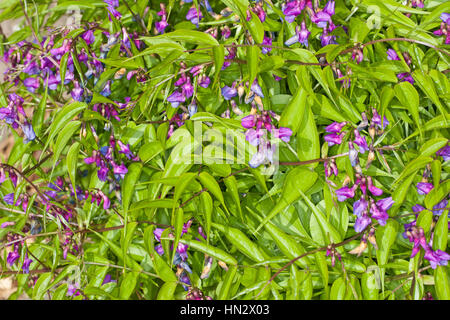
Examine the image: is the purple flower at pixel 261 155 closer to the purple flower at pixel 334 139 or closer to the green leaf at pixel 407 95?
the purple flower at pixel 334 139

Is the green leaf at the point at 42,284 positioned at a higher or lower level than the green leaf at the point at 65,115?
lower

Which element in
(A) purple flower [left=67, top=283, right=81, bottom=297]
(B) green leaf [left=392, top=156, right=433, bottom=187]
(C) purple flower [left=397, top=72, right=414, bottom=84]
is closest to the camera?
(B) green leaf [left=392, top=156, right=433, bottom=187]

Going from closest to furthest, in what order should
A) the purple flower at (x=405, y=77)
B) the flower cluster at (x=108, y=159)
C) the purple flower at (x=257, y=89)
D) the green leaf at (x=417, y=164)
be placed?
the green leaf at (x=417, y=164), the purple flower at (x=257, y=89), the purple flower at (x=405, y=77), the flower cluster at (x=108, y=159)

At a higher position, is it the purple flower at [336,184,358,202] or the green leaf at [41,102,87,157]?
the green leaf at [41,102,87,157]

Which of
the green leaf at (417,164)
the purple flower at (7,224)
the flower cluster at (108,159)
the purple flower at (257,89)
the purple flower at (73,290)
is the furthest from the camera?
the purple flower at (7,224)

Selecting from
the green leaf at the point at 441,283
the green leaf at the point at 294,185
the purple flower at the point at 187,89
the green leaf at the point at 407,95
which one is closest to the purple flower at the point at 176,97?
the purple flower at the point at 187,89

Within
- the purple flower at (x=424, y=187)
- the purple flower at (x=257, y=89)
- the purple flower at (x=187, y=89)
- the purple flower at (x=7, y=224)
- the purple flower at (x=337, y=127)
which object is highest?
the purple flower at (x=187, y=89)

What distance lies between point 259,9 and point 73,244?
3.60 ft

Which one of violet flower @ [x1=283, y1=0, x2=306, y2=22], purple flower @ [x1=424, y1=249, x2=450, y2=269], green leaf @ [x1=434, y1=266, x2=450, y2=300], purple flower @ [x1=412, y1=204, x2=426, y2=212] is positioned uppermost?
violet flower @ [x1=283, y1=0, x2=306, y2=22]

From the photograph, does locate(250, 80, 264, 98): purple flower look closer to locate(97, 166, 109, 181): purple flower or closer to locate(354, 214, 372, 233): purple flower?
locate(354, 214, 372, 233): purple flower

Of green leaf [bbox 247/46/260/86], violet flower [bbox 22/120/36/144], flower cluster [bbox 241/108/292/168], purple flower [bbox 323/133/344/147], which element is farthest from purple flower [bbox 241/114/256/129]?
violet flower [bbox 22/120/36/144]

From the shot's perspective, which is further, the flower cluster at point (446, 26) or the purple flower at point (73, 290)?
the purple flower at point (73, 290)
